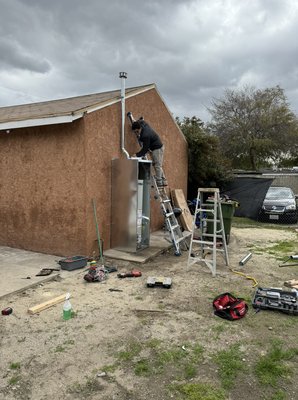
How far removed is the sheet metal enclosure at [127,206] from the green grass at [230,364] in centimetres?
379

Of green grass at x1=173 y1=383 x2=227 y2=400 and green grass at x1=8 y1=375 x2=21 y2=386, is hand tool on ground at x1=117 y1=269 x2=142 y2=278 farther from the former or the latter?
green grass at x1=173 y1=383 x2=227 y2=400

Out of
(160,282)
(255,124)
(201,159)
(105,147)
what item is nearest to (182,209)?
(201,159)

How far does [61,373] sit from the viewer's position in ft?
8.84

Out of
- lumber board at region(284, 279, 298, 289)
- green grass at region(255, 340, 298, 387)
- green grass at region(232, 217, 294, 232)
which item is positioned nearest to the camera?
green grass at region(255, 340, 298, 387)

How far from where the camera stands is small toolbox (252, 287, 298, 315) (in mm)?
3899

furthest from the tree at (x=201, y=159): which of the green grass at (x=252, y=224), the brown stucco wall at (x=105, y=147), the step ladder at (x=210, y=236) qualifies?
the step ladder at (x=210, y=236)

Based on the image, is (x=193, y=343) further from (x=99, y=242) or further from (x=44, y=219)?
(x=44, y=219)

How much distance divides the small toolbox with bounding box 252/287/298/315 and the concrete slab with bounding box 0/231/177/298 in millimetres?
2589

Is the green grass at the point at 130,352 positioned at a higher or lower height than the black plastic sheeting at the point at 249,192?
lower

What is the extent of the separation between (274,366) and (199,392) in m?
0.83

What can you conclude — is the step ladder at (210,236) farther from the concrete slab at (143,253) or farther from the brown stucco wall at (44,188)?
the brown stucco wall at (44,188)

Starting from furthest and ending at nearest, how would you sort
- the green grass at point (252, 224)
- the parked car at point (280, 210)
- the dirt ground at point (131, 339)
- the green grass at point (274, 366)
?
the parked car at point (280, 210) → the green grass at point (252, 224) → the green grass at point (274, 366) → the dirt ground at point (131, 339)

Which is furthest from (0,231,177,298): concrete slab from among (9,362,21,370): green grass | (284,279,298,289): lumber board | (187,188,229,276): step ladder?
(284,279,298,289): lumber board

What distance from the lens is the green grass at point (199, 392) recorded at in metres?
2.38
